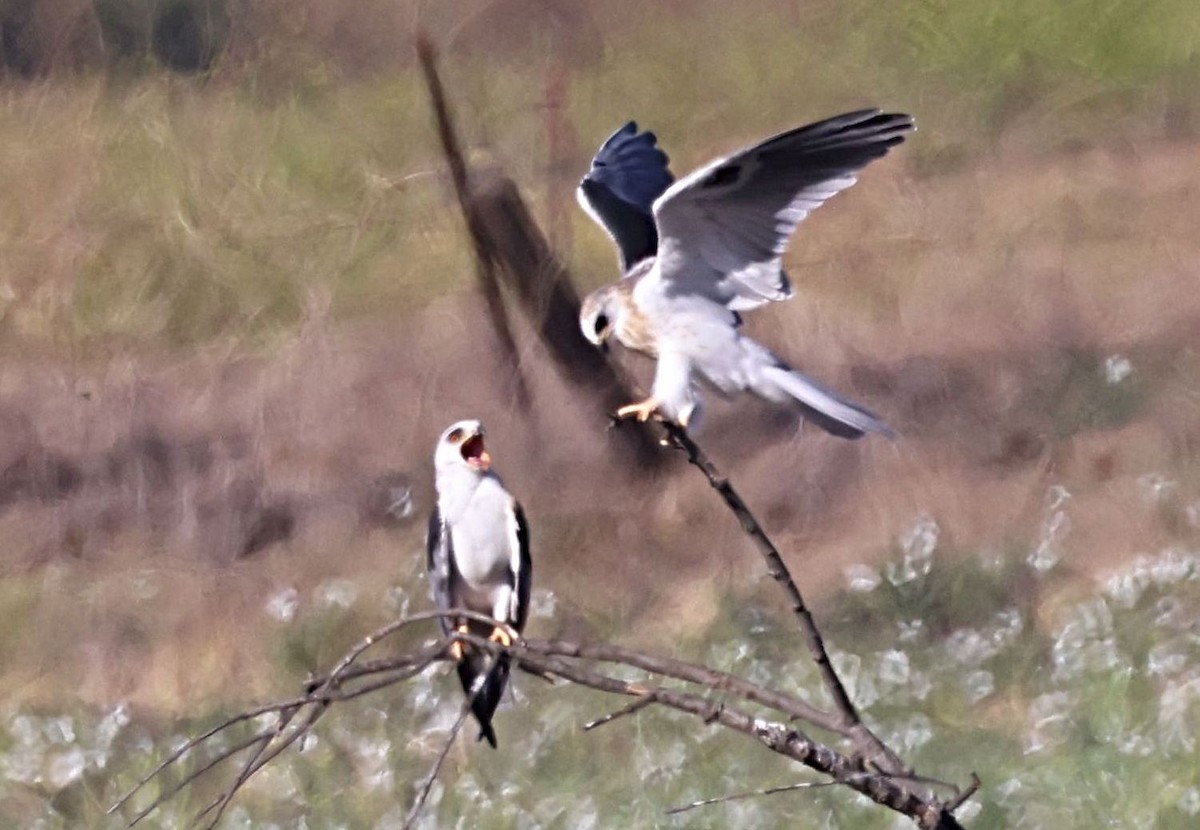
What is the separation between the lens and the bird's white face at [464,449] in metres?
2.75

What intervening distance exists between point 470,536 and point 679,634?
2.63 feet

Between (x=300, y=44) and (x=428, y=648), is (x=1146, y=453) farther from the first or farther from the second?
(x=428, y=648)

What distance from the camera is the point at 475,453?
2.78 m

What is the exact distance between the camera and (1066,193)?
3482mm

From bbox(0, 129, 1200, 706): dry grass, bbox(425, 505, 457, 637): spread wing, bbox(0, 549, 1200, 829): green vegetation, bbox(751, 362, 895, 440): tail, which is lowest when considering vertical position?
bbox(0, 549, 1200, 829): green vegetation

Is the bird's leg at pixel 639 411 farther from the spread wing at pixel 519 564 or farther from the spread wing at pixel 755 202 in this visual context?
the spread wing at pixel 519 564

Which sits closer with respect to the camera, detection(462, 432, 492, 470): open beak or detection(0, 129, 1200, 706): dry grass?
detection(462, 432, 492, 470): open beak

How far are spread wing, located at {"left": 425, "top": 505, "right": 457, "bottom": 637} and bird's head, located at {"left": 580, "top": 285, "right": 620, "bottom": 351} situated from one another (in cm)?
36

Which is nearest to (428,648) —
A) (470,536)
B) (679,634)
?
(470,536)

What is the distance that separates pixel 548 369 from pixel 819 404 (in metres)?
0.98

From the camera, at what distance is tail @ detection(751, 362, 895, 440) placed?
2.57 meters

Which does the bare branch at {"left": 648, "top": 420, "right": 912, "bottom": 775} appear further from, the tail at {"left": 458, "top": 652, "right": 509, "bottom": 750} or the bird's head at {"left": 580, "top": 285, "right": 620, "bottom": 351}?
the bird's head at {"left": 580, "top": 285, "right": 620, "bottom": 351}

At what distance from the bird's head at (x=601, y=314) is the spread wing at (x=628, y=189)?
6.6 inches

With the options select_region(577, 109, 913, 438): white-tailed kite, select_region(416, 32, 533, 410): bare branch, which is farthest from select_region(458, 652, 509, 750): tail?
select_region(416, 32, 533, 410): bare branch
